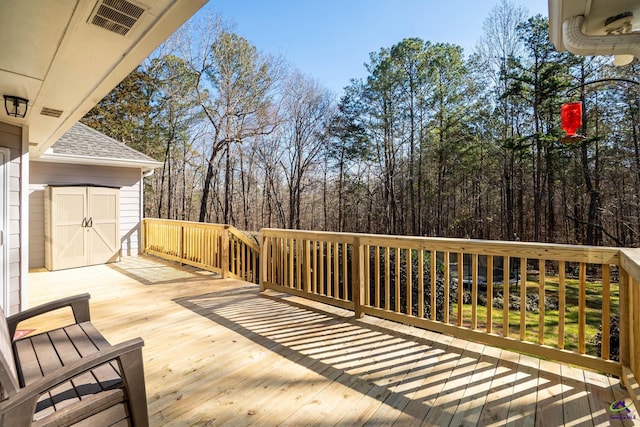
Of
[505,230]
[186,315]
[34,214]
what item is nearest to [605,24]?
[186,315]

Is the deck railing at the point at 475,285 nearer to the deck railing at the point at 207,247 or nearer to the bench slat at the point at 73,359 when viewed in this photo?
the deck railing at the point at 207,247

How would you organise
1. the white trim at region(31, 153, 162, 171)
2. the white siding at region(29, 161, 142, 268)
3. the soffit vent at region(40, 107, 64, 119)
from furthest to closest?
the white siding at region(29, 161, 142, 268), the white trim at region(31, 153, 162, 171), the soffit vent at region(40, 107, 64, 119)

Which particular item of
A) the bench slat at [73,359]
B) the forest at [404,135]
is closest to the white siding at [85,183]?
the forest at [404,135]

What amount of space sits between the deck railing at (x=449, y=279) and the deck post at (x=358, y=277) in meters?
0.01

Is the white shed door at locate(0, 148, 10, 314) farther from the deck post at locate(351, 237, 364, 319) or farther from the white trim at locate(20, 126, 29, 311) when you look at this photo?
the deck post at locate(351, 237, 364, 319)

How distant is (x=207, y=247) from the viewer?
6160 mm

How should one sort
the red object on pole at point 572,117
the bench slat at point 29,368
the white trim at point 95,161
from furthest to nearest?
the white trim at point 95,161, the red object on pole at point 572,117, the bench slat at point 29,368

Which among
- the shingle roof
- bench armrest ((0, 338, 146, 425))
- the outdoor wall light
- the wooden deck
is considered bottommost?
the wooden deck

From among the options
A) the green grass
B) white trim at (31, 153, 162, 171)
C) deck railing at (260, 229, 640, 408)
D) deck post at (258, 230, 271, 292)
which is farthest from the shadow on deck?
white trim at (31, 153, 162, 171)

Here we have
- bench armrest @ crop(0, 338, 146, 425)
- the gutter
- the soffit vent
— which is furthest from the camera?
the soffit vent

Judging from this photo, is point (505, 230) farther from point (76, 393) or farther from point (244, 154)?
point (76, 393)

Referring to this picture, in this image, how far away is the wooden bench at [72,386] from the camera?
1.20 m

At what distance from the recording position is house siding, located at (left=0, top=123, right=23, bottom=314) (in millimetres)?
3303

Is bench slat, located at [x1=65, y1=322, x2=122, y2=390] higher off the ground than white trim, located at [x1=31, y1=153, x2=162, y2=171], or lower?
lower
